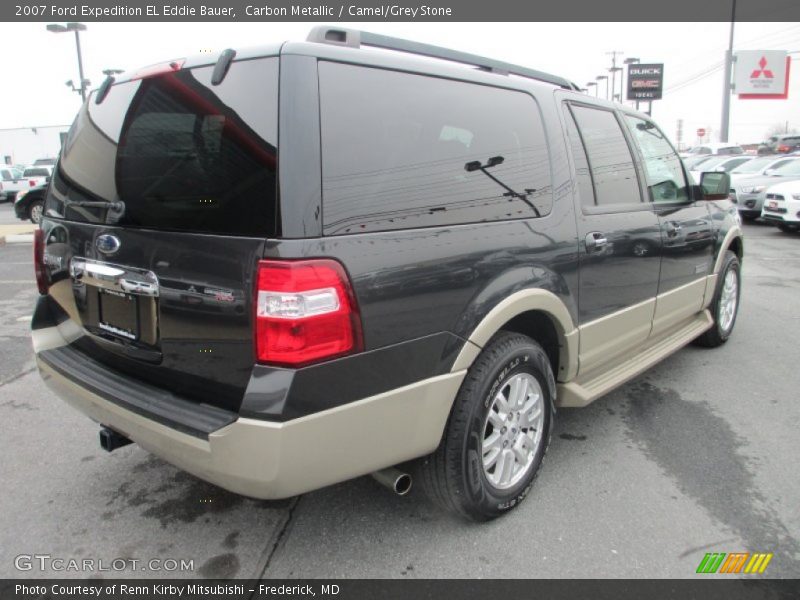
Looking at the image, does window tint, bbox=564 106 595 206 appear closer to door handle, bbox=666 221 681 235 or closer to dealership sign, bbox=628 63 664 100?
door handle, bbox=666 221 681 235

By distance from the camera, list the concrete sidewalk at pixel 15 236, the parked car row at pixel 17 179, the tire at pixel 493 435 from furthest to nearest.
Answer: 1. the parked car row at pixel 17 179
2. the concrete sidewalk at pixel 15 236
3. the tire at pixel 493 435

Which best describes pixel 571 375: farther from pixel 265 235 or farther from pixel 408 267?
pixel 265 235

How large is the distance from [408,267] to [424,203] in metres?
0.27

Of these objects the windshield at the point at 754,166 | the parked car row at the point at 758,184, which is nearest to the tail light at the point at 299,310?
the parked car row at the point at 758,184

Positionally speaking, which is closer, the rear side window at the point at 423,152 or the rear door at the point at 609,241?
the rear side window at the point at 423,152

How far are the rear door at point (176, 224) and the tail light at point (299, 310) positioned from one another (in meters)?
0.06

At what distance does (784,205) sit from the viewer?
12312 millimetres

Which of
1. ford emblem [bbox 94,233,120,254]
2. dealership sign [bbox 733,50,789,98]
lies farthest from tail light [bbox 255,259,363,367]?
dealership sign [bbox 733,50,789,98]

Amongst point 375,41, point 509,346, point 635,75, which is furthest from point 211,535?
point 635,75

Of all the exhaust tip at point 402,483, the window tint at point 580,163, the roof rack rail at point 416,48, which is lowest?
the exhaust tip at point 402,483

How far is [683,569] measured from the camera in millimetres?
2340

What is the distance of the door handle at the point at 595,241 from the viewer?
9.83 feet

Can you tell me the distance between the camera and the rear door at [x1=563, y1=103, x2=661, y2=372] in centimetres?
305

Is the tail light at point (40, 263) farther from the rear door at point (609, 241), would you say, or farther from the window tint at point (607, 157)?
the window tint at point (607, 157)
